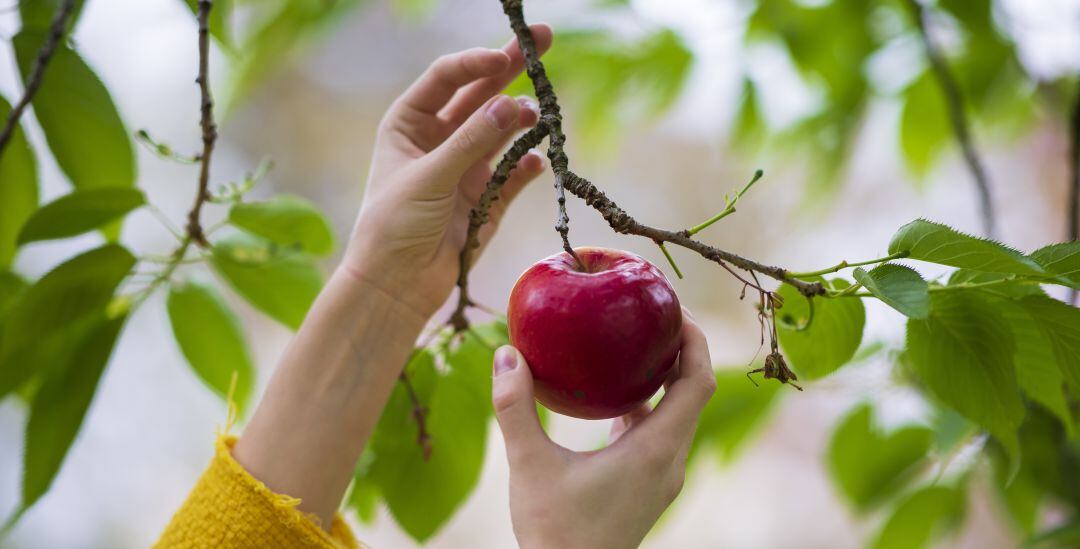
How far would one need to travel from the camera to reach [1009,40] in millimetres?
740

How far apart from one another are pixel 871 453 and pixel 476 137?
1.68 feet

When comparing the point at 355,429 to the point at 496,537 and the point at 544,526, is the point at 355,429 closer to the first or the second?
the point at 544,526

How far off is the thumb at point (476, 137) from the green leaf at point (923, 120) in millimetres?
555

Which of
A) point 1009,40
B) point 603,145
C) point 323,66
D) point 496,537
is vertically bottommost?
point 496,537

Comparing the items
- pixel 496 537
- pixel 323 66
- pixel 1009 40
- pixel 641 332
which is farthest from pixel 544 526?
pixel 323 66

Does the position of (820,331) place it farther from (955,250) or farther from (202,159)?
(202,159)

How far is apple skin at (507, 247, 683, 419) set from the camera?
1.14 feet

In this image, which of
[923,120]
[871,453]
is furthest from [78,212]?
[923,120]

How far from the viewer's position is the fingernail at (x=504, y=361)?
0.36 m

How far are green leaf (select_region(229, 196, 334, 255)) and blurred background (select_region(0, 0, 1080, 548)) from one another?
35cm

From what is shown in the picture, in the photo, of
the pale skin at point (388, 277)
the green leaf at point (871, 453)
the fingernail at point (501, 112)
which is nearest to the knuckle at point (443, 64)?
the pale skin at point (388, 277)

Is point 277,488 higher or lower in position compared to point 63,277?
lower

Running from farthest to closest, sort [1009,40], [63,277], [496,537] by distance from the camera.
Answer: [496,537] < [1009,40] < [63,277]

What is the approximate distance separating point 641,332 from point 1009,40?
616mm
